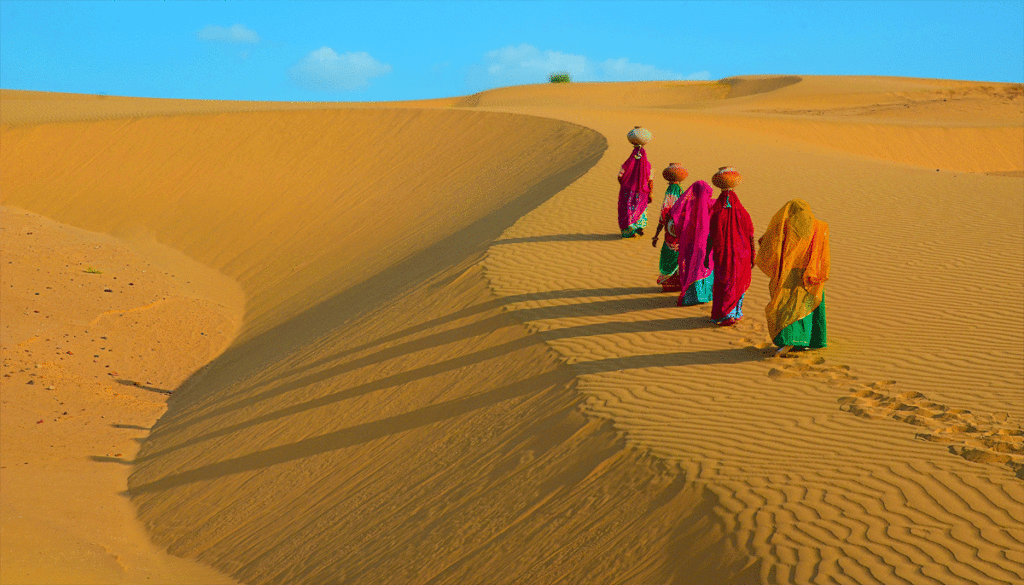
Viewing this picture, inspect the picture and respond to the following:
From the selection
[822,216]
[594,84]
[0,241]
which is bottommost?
[822,216]

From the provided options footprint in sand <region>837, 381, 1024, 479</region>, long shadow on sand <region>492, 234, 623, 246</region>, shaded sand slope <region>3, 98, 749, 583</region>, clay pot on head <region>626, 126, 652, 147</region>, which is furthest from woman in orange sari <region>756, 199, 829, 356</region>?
long shadow on sand <region>492, 234, 623, 246</region>

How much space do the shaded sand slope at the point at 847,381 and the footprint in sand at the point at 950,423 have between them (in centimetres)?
2

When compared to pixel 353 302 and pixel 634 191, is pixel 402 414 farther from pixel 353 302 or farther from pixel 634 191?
pixel 634 191

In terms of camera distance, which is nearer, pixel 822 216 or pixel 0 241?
pixel 822 216

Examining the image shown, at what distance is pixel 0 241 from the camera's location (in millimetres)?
17500

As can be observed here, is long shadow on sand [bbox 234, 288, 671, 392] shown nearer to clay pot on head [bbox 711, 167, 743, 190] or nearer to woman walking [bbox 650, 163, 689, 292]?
woman walking [bbox 650, 163, 689, 292]

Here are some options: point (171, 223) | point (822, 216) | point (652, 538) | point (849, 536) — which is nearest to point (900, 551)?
point (849, 536)

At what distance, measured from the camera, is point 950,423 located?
6.93 meters

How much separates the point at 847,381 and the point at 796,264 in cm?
124

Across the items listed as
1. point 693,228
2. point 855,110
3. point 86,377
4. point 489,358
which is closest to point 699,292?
point 693,228

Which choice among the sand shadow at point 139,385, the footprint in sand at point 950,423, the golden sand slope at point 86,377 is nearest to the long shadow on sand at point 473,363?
the golden sand slope at point 86,377

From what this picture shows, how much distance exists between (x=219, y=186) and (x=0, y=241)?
8.08 meters

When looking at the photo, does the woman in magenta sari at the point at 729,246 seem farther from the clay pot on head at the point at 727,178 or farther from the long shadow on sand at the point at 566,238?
the long shadow on sand at the point at 566,238

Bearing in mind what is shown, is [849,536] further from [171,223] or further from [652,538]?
[171,223]
